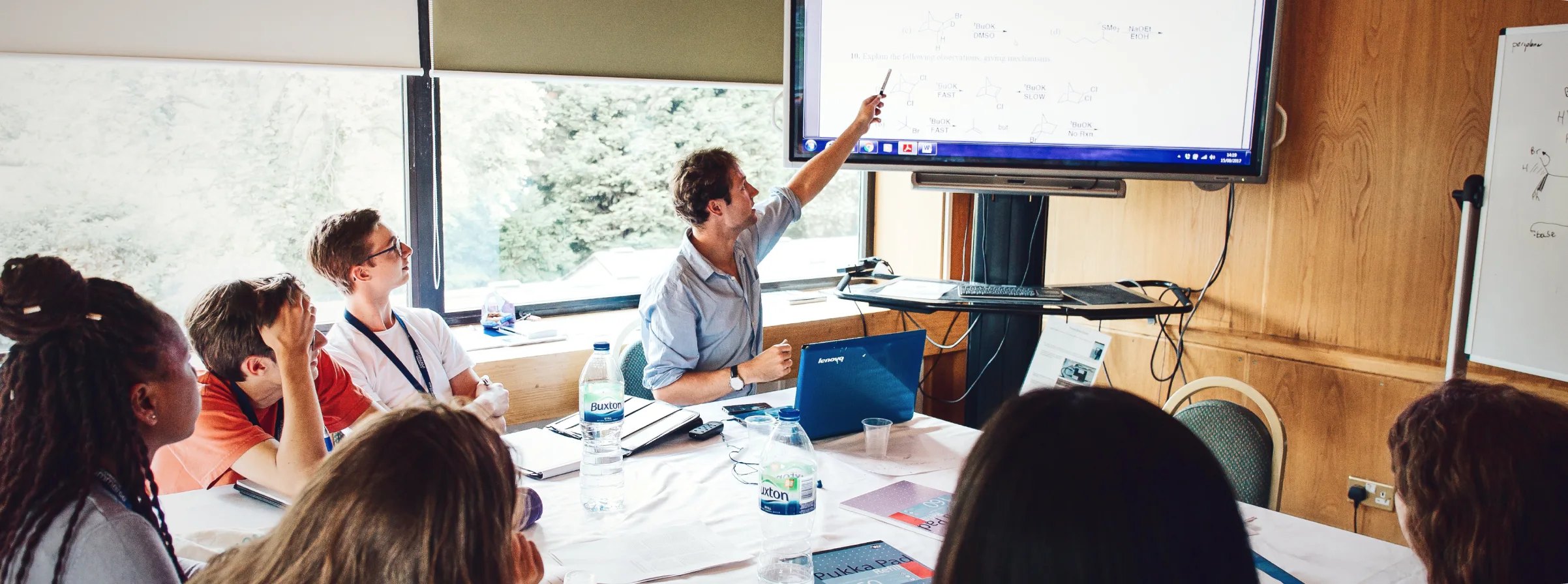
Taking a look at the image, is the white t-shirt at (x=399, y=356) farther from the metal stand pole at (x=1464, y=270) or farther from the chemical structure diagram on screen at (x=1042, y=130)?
the metal stand pole at (x=1464, y=270)

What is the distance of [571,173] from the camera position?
3.44 meters

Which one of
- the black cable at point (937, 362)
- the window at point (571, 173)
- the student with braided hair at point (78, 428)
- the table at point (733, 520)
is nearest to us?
the student with braided hair at point (78, 428)

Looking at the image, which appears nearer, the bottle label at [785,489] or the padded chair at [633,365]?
the bottle label at [785,489]

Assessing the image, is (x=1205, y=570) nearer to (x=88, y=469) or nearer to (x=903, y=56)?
(x=88, y=469)

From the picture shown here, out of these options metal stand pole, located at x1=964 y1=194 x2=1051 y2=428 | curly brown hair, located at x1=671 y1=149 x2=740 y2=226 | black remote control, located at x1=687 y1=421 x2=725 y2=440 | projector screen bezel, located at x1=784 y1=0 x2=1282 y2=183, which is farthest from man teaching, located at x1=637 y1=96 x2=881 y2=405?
metal stand pole, located at x1=964 y1=194 x2=1051 y2=428

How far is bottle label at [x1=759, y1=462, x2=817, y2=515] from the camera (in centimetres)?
154

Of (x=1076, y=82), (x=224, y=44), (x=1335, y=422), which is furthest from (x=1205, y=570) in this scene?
(x=224, y=44)

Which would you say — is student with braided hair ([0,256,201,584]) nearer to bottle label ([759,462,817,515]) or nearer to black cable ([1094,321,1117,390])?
bottle label ([759,462,817,515])

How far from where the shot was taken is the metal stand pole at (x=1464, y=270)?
2.46 meters

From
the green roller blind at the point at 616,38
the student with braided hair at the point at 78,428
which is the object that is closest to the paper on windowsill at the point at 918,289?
the green roller blind at the point at 616,38

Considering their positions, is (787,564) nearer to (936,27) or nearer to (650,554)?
(650,554)

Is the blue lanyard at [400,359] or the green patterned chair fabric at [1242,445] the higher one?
the blue lanyard at [400,359]

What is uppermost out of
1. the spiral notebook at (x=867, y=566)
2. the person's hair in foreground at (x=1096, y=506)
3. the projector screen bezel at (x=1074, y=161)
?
the projector screen bezel at (x=1074, y=161)

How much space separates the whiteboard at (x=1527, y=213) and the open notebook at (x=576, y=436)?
2.07 metres
